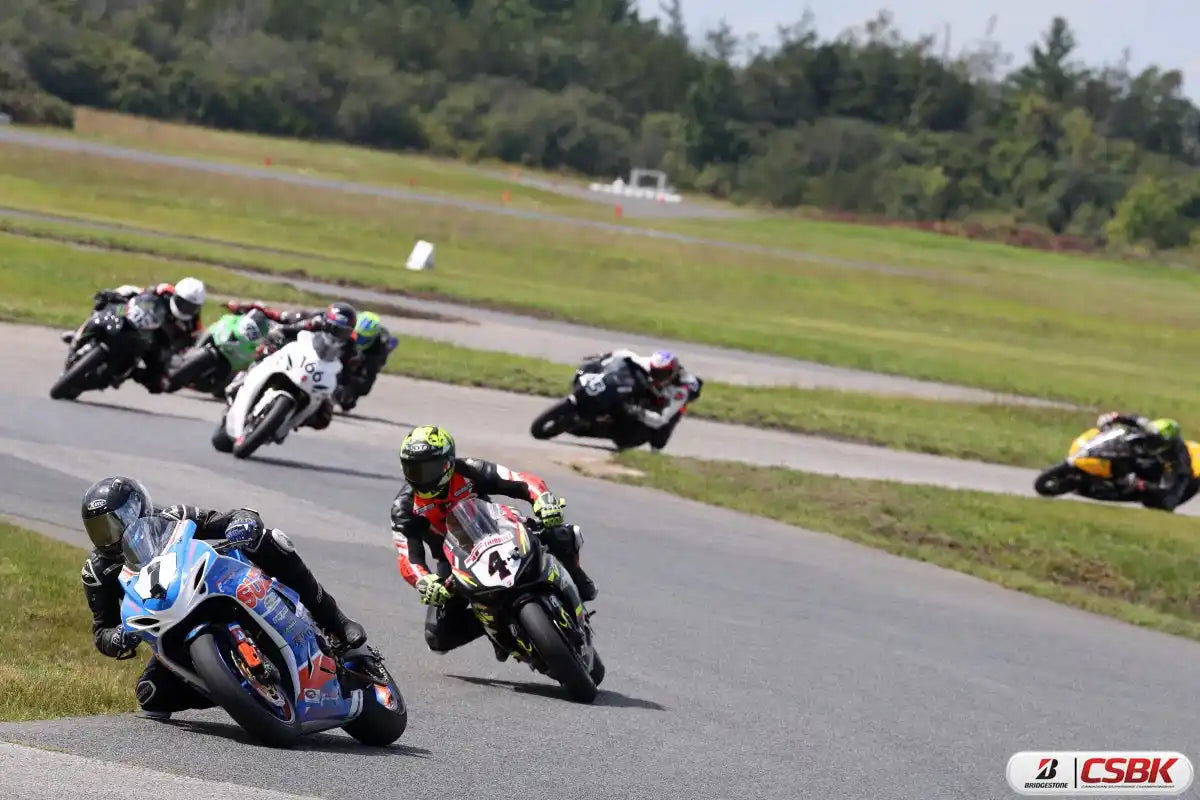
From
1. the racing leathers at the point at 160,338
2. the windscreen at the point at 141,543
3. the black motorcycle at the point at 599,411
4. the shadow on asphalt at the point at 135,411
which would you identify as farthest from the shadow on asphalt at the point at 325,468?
the windscreen at the point at 141,543

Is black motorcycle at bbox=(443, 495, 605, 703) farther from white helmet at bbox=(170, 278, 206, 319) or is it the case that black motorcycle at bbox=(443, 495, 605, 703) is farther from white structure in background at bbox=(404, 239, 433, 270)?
white structure in background at bbox=(404, 239, 433, 270)

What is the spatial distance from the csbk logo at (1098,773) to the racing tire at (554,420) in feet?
36.3

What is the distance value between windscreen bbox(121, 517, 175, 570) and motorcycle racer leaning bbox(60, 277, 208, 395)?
12010 millimetres

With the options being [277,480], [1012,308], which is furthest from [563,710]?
[1012,308]

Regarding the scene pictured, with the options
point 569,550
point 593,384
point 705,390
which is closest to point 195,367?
point 593,384

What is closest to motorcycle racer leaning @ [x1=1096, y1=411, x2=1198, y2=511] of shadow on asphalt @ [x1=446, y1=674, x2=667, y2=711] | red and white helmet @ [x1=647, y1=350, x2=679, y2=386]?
red and white helmet @ [x1=647, y1=350, x2=679, y2=386]

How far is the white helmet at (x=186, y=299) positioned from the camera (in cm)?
1942

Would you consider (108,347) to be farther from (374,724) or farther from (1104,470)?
(374,724)

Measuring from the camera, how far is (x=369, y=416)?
69.1ft

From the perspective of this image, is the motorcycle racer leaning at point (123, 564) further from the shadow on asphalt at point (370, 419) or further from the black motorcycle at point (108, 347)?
the shadow on asphalt at point (370, 419)

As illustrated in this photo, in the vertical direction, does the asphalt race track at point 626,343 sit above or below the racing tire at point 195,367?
below

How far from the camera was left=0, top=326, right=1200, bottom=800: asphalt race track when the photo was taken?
7613mm

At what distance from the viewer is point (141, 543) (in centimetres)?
751

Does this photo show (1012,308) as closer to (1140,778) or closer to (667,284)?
(667,284)
